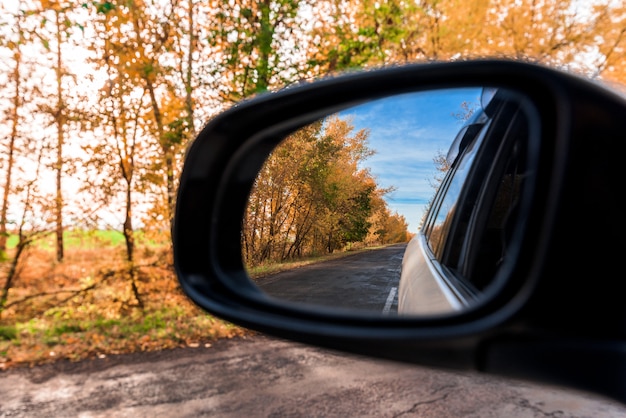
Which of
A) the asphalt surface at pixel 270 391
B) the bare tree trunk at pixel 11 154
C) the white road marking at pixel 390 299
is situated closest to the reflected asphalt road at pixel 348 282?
the white road marking at pixel 390 299

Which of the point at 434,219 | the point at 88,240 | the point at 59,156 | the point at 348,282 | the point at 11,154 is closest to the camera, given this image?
the point at 348,282

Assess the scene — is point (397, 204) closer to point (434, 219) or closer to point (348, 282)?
point (348, 282)

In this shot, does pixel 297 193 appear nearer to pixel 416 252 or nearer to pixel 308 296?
pixel 416 252

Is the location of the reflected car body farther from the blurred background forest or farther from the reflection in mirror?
the blurred background forest

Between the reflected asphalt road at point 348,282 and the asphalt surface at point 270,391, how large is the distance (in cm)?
258

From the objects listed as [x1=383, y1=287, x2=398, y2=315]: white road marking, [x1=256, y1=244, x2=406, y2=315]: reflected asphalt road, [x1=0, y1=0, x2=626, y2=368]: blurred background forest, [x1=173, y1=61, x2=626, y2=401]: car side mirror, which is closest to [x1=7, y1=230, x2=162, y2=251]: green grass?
[x1=0, y1=0, x2=626, y2=368]: blurred background forest

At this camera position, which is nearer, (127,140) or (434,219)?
(434,219)

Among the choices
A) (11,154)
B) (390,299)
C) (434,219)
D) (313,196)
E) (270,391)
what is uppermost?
(11,154)

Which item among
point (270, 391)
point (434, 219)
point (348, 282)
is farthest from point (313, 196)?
point (270, 391)

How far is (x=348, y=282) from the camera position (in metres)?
1.42

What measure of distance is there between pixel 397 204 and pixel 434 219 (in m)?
0.54

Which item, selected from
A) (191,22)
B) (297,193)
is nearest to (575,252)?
(297,193)

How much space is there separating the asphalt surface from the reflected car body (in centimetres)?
248

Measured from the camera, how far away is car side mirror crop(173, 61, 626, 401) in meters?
0.78
